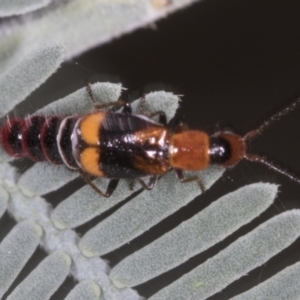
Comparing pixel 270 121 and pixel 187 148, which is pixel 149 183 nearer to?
pixel 187 148

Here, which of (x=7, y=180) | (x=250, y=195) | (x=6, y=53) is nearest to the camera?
(x=250, y=195)

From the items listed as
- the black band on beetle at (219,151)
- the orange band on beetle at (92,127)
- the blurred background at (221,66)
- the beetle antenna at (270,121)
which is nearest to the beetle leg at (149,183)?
the blurred background at (221,66)

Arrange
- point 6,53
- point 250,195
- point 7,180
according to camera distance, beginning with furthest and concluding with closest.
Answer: point 6,53
point 7,180
point 250,195

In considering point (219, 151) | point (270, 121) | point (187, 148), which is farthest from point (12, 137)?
point (270, 121)

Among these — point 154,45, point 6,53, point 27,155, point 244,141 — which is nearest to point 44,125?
point 27,155

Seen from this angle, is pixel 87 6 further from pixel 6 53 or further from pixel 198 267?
pixel 198 267

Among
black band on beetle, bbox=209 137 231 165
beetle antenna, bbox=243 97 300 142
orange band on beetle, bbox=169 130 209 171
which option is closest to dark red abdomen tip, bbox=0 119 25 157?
orange band on beetle, bbox=169 130 209 171
